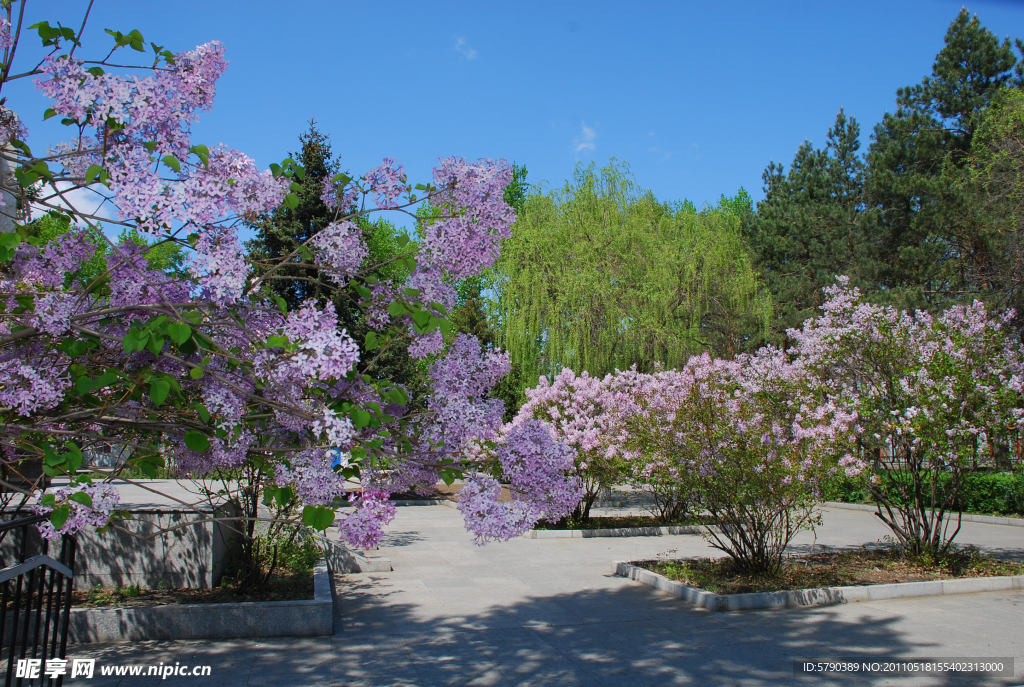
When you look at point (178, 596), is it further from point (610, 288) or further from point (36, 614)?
point (610, 288)

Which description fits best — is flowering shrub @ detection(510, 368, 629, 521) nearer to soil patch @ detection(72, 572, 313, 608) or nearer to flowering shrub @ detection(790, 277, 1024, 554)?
flowering shrub @ detection(790, 277, 1024, 554)

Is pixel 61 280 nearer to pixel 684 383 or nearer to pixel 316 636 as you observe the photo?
pixel 316 636

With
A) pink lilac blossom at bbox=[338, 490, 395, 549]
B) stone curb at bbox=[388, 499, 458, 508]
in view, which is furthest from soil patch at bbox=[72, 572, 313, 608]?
stone curb at bbox=[388, 499, 458, 508]

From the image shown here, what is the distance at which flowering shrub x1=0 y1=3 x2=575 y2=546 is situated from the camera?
3.20 m

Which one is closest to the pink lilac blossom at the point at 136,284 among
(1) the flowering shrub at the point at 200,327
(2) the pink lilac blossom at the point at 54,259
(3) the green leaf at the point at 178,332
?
(1) the flowering shrub at the point at 200,327

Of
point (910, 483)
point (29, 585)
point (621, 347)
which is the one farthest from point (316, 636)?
point (621, 347)

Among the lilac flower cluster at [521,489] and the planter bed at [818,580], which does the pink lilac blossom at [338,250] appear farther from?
the planter bed at [818,580]

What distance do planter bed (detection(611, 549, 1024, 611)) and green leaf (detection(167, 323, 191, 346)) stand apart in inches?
276

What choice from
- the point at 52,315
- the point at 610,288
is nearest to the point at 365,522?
the point at 52,315

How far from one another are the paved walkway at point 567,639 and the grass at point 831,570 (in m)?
0.60

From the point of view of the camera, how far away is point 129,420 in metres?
3.50

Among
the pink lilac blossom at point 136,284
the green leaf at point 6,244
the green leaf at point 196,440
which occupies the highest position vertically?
the green leaf at point 6,244

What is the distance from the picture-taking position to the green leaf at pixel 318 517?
127 inches

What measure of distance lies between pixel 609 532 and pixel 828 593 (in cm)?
645
